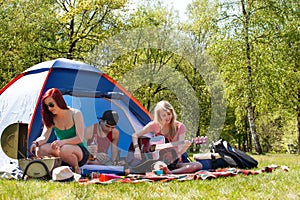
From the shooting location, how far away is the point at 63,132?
3.96m

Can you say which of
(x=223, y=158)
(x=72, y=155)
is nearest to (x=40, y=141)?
(x=72, y=155)

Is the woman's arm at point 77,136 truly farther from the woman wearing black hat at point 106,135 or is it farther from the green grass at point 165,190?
the woman wearing black hat at point 106,135

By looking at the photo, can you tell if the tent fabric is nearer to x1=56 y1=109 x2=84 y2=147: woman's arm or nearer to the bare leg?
x1=56 y1=109 x2=84 y2=147: woman's arm

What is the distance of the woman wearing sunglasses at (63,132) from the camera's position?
12.6 ft

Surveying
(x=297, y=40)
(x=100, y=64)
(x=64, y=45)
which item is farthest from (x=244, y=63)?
(x=64, y=45)

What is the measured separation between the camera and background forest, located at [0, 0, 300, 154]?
9591mm

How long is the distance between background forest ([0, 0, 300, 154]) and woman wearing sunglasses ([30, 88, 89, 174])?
13.7 ft

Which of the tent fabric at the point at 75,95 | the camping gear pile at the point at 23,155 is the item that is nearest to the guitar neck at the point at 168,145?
the tent fabric at the point at 75,95

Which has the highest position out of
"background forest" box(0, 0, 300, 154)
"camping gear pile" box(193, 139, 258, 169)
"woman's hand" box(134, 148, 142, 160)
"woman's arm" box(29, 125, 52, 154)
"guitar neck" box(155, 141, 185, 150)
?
"background forest" box(0, 0, 300, 154)

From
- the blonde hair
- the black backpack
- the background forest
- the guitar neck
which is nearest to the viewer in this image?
the guitar neck

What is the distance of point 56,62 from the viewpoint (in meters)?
5.17

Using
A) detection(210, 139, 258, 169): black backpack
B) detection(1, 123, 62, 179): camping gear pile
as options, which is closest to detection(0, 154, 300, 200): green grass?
detection(1, 123, 62, 179): camping gear pile

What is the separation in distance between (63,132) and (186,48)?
781cm

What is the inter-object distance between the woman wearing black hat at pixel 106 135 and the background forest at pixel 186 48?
10.5 feet
